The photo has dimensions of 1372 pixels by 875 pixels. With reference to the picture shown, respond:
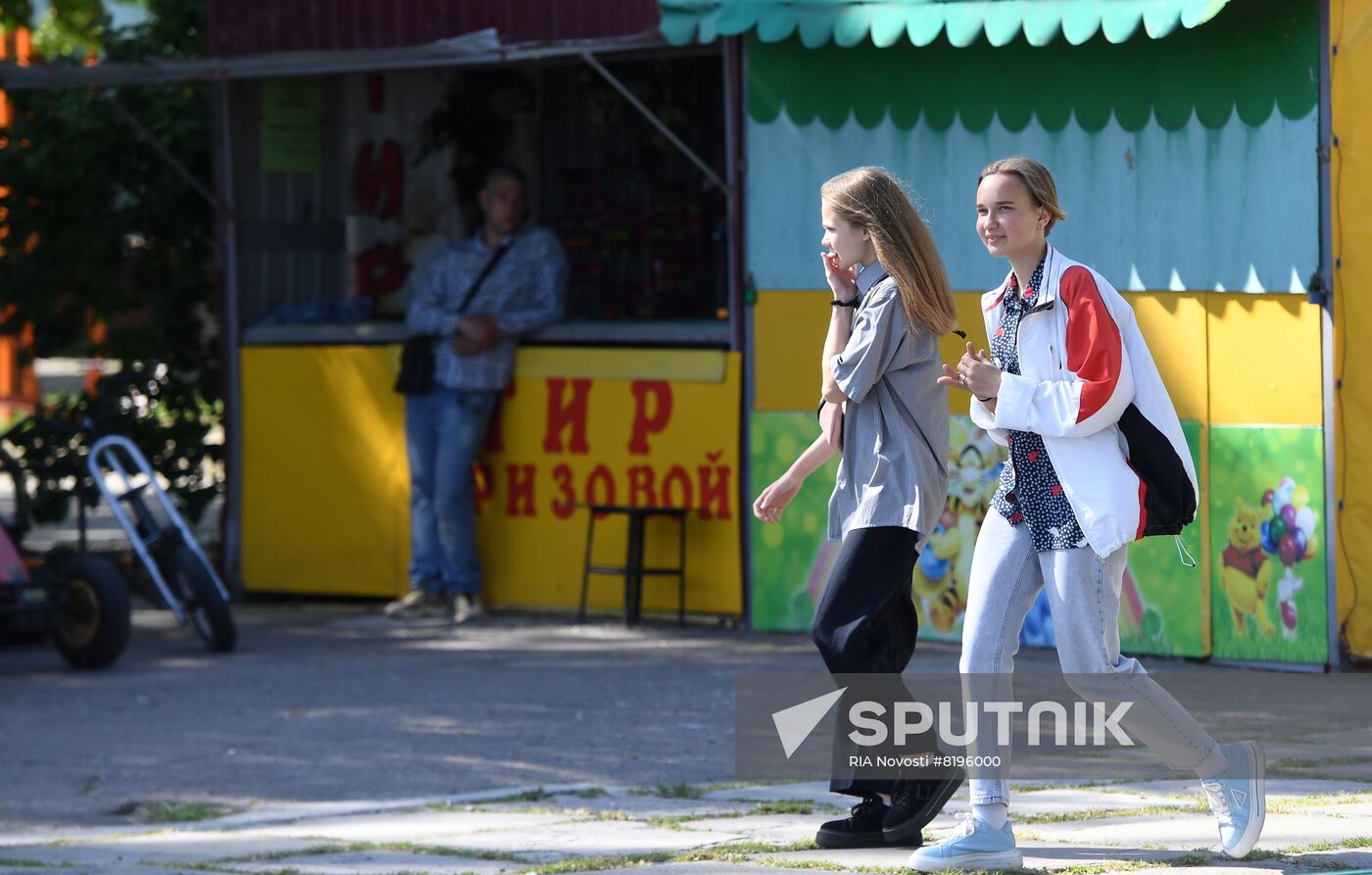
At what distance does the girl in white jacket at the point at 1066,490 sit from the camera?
5.17m

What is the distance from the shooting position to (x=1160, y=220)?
31.0 feet

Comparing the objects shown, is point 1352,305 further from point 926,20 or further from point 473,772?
point 473,772

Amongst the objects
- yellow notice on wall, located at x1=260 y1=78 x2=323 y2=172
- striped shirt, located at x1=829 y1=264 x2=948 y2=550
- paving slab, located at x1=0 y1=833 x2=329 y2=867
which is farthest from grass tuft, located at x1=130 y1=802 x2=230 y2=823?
yellow notice on wall, located at x1=260 y1=78 x2=323 y2=172

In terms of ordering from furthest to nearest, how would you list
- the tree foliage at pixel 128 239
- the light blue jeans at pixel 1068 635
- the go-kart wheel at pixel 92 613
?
the tree foliage at pixel 128 239 → the go-kart wheel at pixel 92 613 → the light blue jeans at pixel 1068 635

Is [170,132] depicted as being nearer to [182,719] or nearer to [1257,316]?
[182,719]

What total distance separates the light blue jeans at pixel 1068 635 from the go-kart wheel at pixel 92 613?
571 cm

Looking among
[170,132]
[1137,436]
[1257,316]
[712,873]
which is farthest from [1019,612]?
[170,132]

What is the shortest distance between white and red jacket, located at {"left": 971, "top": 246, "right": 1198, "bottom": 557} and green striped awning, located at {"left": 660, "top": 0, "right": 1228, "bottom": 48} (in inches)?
148

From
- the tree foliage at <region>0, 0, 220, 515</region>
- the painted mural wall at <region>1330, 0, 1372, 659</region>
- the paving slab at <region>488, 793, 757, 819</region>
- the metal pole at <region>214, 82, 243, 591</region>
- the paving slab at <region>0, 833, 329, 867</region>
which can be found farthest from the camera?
the tree foliage at <region>0, 0, 220, 515</region>

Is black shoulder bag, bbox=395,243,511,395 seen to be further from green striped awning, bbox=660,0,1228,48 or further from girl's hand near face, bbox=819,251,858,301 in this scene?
girl's hand near face, bbox=819,251,858,301

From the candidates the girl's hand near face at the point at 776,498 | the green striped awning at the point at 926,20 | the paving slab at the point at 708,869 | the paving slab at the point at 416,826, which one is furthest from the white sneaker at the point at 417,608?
the paving slab at the point at 708,869

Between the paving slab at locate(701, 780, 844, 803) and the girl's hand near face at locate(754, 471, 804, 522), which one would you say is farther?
the paving slab at locate(701, 780, 844, 803)

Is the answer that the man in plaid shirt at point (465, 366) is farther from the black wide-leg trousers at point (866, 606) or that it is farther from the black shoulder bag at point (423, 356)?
the black wide-leg trousers at point (866, 606)

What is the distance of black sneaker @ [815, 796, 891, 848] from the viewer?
18.6 feet
